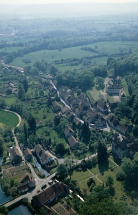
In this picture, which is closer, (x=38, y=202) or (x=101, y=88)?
(x=38, y=202)

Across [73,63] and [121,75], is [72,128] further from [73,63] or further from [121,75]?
[73,63]

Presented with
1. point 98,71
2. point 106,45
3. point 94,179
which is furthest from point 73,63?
point 94,179

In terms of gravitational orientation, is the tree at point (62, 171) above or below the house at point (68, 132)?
below

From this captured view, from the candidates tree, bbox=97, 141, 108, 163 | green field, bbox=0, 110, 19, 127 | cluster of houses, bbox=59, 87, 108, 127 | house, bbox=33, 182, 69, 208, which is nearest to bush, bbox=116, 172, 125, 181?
tree, bbox=97, 141, 108, 163

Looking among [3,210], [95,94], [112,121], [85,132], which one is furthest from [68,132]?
[95,94]

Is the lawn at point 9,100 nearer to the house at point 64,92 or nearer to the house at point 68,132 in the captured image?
the house at point 64,92

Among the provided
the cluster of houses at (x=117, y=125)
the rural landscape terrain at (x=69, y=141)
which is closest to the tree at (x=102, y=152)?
the rural landscape terrain at (x=69, y=141)

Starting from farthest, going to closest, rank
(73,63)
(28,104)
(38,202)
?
(73,63)
(28,104)
(38,202)
